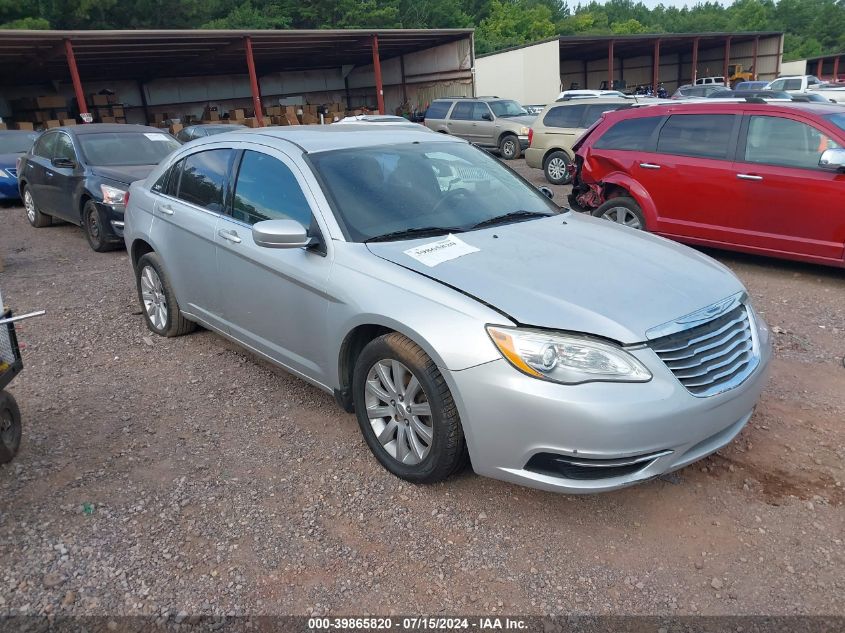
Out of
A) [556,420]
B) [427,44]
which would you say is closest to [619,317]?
[556,420]

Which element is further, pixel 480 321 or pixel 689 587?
pixel 480 321

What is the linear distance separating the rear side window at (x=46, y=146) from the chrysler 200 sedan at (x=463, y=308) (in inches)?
249

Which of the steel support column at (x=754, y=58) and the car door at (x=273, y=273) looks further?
the steel support column at (x=754, y=58)

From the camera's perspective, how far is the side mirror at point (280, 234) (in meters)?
3.32

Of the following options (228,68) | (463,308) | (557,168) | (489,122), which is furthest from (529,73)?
(463,308)

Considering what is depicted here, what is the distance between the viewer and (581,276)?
122 inches

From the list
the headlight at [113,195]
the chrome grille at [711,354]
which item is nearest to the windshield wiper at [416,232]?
→ the chrome grille at [711,354]

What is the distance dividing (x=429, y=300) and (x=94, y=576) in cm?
179

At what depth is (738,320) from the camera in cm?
319

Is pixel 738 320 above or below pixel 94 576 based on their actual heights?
above

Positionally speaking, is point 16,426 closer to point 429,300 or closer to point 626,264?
point 429,300

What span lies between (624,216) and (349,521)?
18.3 feet

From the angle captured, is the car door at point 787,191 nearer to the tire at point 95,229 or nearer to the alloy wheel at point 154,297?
the alloy wheel at point 154,297

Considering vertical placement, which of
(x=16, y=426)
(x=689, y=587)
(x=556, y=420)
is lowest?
(x=689, y=587)
